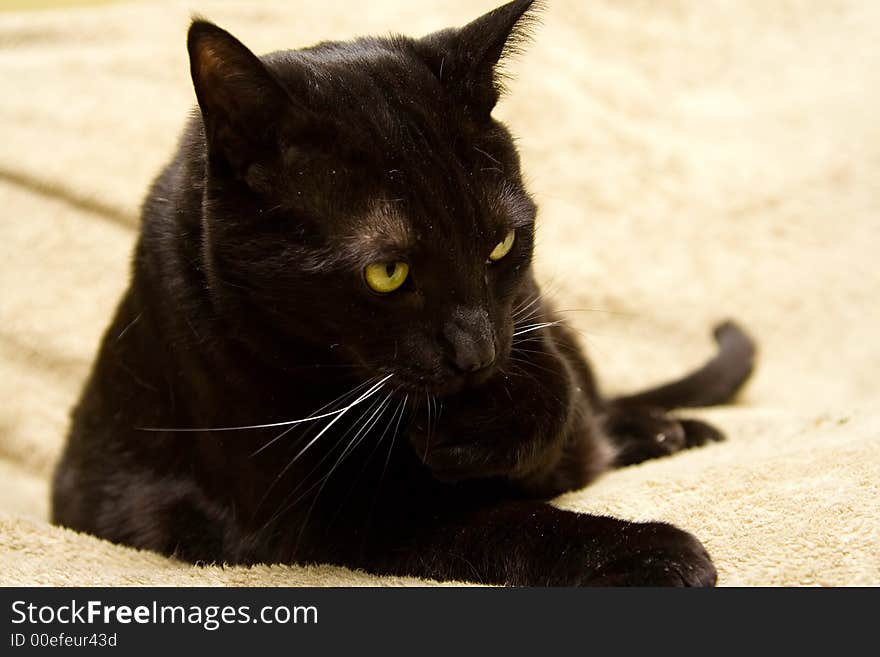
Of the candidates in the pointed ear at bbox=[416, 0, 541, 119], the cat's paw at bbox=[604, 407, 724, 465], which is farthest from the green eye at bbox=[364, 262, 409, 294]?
the cat's paw at bbox=[604, 407, 724, 465]

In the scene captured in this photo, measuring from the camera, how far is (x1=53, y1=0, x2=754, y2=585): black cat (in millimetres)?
1005

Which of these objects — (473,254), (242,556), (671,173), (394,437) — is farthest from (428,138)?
(671,173)

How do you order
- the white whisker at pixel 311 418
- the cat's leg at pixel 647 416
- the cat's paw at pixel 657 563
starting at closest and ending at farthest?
the cat's paw at pixel 657 563
the white whisker at pixel 311 418
the cat's leg at pixel 647 416

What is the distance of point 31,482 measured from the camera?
187 cm

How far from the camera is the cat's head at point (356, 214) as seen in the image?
1.00 m

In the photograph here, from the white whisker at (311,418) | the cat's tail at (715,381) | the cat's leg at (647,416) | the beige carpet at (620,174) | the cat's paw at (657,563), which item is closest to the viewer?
the cat's paw at (657,563)

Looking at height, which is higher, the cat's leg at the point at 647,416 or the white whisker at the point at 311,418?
the white whisker at the point at 311,418

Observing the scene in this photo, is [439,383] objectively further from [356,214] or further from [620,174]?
[620,174]

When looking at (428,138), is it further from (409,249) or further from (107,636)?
(107,636)

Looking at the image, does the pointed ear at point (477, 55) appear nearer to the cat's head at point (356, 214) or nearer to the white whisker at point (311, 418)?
the cat's head at point (356, 214)

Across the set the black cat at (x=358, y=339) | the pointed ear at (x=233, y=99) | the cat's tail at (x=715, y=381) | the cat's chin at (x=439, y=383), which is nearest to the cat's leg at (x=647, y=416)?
the cat's tail at (x=715, y=381)

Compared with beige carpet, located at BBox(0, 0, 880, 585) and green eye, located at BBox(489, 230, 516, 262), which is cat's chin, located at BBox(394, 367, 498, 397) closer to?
green eye, located at BBox(489, 230, 516, 262)

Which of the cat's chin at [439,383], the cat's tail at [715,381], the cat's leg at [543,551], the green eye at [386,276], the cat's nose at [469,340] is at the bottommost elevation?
the cat's tail at [715,381]

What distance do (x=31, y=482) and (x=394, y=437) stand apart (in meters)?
1.07
